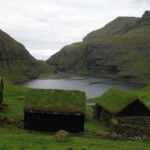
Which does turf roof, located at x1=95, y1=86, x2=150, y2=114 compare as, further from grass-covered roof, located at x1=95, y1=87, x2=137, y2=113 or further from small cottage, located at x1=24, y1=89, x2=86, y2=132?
small cottage, located at x1=24, y1=89, x2=86, y2=132

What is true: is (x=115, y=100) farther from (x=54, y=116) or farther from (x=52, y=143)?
(x=52, y=143)

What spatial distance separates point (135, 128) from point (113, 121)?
4135 millimetres

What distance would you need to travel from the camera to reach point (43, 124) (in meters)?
49.1

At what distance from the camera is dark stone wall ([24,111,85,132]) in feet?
160

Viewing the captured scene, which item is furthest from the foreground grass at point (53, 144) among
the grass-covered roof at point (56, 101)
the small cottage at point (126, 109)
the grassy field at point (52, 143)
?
the small cottage at point (126, 109)

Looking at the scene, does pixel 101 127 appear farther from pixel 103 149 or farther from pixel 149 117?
pixel 103 149

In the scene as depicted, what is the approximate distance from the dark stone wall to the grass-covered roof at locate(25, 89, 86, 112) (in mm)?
628

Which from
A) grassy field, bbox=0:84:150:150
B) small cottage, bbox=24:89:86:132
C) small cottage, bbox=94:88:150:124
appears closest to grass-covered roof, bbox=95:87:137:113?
Answer: small cottage, bbox=94:88:150:124

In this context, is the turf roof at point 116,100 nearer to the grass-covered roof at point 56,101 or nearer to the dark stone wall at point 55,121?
Answer: the grass-covered roof at point 56,101

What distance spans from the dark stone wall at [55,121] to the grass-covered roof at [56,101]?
63 cm

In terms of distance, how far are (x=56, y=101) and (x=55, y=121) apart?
8.49ft

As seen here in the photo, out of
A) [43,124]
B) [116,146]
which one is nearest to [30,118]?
[43,124]

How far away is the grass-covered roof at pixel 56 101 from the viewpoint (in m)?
49.1

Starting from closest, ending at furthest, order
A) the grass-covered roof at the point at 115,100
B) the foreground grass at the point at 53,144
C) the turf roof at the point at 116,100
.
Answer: the foreground grass at the point at 53,144 → the turf roof at the point at 116,100 → the grass-covered roof at the point at 115,100
